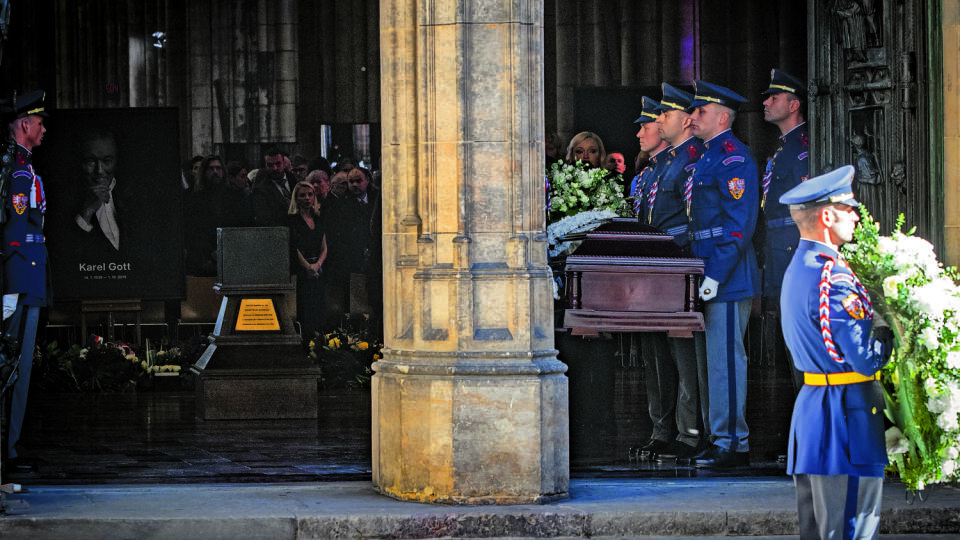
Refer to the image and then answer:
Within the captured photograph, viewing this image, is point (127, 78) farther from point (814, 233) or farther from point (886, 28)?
point (814, 233)

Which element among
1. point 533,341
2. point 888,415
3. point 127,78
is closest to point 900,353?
point 888,415

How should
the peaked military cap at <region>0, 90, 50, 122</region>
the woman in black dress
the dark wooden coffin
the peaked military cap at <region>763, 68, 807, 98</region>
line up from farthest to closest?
1. the woman in black dress
2. the peaked military cap at <region>763, 68, 807, 98</region>
3. the dark wooden coffin
4. the peaked military cap at <region>0, 90, 50, 122</region>

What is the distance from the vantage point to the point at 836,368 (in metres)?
7.35

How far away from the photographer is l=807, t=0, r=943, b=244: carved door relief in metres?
10.8

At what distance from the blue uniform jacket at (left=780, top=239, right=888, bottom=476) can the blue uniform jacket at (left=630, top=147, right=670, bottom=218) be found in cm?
470

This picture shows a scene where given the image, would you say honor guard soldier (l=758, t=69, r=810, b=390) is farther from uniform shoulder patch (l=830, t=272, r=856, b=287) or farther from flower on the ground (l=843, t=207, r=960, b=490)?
uniform shoulder patch (l=830, t=272, r=856, b=287)

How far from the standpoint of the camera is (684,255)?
38.6ft

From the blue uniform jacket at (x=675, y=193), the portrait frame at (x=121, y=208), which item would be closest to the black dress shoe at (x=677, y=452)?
the blue uniform jacket at (x=675, y=193)

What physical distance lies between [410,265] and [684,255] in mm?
2664

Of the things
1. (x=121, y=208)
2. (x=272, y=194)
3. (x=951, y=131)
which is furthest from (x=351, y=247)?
(x=951, y=131)

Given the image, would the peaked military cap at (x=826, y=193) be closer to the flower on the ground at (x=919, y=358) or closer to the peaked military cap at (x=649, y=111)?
the flower on the ground at (x=919, y=358)

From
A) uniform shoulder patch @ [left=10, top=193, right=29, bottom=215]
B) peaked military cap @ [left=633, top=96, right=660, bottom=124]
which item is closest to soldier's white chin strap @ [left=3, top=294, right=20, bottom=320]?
uniform shoulder patch @ [left=10, top=193, right=29, bottom=215]

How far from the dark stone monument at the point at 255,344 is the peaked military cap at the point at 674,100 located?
4.30 meters

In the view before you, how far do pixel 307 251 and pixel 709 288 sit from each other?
7455mm
